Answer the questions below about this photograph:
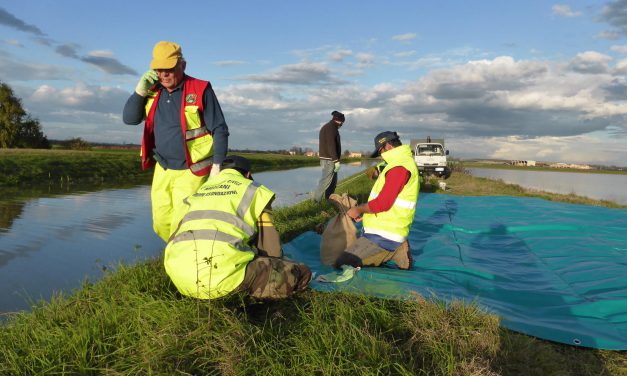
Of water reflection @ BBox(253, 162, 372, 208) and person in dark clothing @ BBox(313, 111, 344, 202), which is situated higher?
person in dark clothing @ BBox(313, 111, 344, 202)

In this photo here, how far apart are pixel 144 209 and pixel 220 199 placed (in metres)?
9.28

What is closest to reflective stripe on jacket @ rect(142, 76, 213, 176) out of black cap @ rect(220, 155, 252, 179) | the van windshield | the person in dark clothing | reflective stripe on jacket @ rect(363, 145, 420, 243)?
black cap @ rect(220, 155, 252, 179)

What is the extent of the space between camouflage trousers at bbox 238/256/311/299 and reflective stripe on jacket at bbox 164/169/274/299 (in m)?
0.08

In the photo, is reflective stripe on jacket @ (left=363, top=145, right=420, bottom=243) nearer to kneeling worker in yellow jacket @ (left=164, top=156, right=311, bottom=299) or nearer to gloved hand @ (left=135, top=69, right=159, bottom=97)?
kneeling worker in yellow jacket @ (left=164, top=156, right=311, bottom=299)

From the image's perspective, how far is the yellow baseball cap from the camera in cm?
371

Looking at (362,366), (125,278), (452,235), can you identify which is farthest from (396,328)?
(452,235)

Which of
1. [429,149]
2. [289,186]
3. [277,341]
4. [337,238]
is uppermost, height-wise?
[429,149]

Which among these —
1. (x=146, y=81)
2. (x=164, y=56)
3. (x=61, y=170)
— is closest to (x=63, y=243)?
(x=146, y=81)

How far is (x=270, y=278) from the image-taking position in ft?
10.5

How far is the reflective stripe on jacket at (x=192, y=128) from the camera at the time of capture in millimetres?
3990

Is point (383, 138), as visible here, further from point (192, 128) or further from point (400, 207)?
point (192, 128)

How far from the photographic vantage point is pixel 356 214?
4.79 metres

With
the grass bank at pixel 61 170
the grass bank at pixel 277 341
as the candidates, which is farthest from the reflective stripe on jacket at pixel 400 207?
the grass bank at pixel 61 170

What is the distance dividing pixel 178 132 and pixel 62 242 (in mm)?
4430
